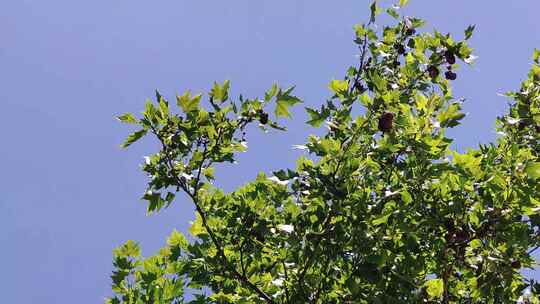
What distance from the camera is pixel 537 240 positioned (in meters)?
6.27

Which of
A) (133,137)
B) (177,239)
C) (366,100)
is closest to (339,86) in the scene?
(366,100)

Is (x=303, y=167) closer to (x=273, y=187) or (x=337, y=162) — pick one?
(x=337, y=162)

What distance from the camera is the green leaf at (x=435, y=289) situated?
21.4 feet

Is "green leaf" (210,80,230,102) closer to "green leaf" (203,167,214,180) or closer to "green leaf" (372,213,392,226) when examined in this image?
"green leaf" (203,167,214,180)

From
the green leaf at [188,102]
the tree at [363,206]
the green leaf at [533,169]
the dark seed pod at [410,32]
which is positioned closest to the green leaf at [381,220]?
the tree at [363,206]

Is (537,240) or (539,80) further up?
(539,80)

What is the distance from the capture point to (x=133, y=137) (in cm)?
576

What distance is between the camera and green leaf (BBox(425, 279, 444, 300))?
21.4ft

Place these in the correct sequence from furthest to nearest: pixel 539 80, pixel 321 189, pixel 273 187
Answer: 1. pixel 539 80
2. pixel 273 187
3. pixel 321 189

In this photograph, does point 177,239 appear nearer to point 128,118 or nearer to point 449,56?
point 128,118

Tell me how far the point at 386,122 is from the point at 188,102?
2.07m

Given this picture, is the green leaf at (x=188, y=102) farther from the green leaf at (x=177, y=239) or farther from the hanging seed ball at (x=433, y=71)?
the hanging seed ball at (x=433, y=71)

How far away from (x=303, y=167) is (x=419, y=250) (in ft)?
5.03

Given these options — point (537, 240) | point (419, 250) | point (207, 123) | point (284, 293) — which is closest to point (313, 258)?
point (284, 293)
